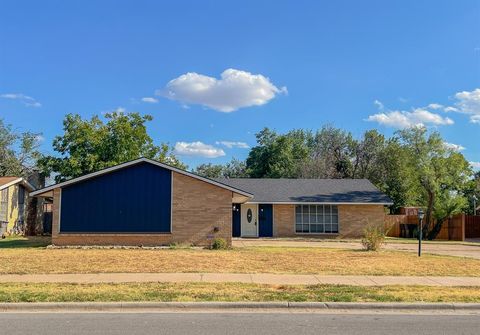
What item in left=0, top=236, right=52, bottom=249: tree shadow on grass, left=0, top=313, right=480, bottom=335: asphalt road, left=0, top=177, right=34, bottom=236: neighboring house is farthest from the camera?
left=0, top=177, right=34, bottom=236: neighboring house

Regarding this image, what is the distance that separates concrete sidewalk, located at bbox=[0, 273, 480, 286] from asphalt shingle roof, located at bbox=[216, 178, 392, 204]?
1748 cm

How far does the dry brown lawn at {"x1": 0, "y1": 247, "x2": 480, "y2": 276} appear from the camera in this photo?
14.0 m

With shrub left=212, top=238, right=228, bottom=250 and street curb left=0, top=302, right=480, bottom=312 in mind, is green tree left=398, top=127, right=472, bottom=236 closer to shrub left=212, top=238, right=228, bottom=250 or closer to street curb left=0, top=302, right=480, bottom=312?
shrub left=212, top=238, right=228, bottom=250

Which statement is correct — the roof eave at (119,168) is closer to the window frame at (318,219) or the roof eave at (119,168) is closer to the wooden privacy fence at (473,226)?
the window frame at (318,219)

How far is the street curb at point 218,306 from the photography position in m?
9.29

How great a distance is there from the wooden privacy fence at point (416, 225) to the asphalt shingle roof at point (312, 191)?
3.00 meters

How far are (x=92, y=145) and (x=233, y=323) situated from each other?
101 feet

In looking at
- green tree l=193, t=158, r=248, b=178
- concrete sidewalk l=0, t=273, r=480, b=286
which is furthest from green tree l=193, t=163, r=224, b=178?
concrete sidewalk l=0, t=273, r=480, b=286

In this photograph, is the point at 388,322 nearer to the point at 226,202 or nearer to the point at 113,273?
the point at 113,273

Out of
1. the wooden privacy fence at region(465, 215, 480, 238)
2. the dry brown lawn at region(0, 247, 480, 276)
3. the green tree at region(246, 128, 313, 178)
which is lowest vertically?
the dry brown lawn at region(0, 247, 480, 276)

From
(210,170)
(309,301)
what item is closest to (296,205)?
A: (309,301)

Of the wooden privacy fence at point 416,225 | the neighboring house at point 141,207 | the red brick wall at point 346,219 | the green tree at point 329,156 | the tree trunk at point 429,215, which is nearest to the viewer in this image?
the neighboring house at point 141,207

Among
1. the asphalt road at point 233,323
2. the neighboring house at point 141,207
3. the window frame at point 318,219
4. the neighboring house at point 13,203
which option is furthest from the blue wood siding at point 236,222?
the asphalt road at point 233,323

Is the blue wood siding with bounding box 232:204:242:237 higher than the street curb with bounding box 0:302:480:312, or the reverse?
the blue wood siding with bounding box 232:204:242:237
